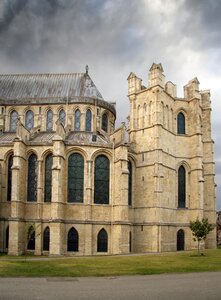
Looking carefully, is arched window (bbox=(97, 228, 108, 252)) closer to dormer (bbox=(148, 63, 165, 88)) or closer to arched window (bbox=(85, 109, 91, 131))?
arched window (bbox=(85, 109, 91, 131))

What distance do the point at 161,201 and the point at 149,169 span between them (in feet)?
13.0

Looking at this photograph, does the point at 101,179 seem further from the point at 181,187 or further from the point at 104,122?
the point at 181,187

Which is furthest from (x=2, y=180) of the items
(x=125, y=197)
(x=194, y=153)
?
(x=194, y=153)

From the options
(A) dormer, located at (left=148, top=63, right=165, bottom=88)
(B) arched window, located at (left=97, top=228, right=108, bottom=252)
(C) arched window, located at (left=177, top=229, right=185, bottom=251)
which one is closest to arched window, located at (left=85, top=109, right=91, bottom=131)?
(A) dormer, located at (left=148, top=63, right=165, bottom=88)

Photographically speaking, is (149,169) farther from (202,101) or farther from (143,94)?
(202,101)

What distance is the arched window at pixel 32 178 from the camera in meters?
46.1

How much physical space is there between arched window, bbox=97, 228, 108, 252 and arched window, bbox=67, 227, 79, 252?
240 cm

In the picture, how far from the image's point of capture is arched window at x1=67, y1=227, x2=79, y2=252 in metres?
44.2

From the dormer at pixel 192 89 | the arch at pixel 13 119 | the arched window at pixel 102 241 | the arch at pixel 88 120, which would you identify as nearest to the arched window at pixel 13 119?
the arch at pixel 13 119

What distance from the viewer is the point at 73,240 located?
1753 inches

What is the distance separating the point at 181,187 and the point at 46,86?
2155 centimetres

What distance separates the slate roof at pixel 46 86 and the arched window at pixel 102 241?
17179 millimetres

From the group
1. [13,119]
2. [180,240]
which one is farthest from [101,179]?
[13,119]

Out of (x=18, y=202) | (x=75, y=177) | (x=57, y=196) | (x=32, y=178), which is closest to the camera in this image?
(x=57, y=196)
